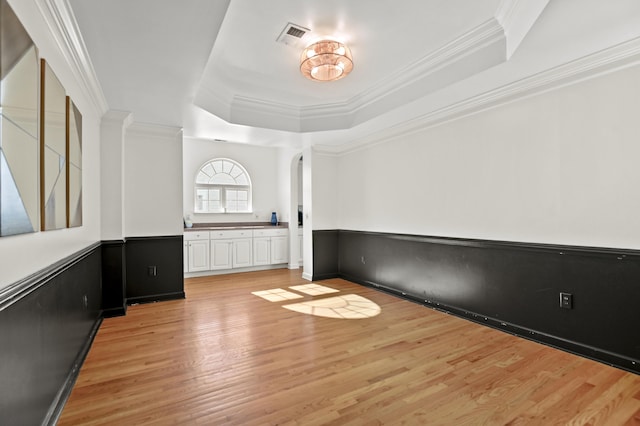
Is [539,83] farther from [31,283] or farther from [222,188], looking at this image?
[222,188]

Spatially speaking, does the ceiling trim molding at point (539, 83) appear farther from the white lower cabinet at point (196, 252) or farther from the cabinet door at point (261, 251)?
the white lower cabinet at point (196, 252)

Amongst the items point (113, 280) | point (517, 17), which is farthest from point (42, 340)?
point (517, 17)

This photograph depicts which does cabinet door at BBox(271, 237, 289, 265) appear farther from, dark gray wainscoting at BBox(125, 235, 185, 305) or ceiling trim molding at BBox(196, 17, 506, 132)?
ceiling trim molding at BBox(196, 17, 506, 132)

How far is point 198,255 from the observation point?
5.86 metres

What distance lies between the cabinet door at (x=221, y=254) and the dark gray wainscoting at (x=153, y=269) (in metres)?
1.44

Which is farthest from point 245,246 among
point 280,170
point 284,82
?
point 284,82

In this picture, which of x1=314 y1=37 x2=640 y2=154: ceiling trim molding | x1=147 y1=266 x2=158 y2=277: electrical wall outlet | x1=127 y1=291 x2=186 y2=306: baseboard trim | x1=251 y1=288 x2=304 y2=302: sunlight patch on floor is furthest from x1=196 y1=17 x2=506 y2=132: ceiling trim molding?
x1=127 y1=291 x2=186 y2=306: baseboard trim

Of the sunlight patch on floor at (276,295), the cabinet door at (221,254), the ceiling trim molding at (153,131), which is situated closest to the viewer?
the ceiling trim molding at (153,131)

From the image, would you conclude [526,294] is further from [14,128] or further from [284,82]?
[14,128]

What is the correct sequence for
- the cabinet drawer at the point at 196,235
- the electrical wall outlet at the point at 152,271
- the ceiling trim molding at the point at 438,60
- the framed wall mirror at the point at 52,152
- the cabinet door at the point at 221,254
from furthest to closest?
the cabinet door at the point at 221,254
the cabinet drawer at the point at 196,235
the electrical wall outlet at the point at 152,271
the ceiling trim molding at the point at 438,60
the framed wall mirror at the point at 52,152

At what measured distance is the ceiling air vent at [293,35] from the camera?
8.69ft

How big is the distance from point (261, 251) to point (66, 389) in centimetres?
451

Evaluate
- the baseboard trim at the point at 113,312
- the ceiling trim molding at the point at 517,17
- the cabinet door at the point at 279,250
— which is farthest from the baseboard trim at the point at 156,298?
the ceiling trim molding at the point at 517,17

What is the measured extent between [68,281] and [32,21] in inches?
61.7
